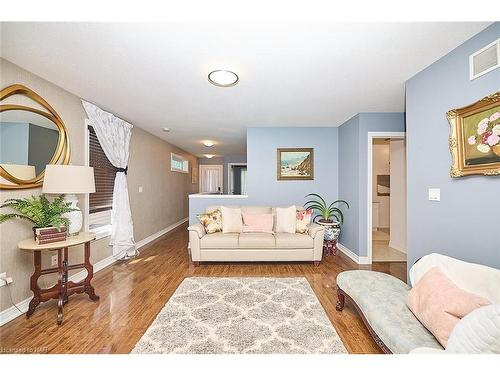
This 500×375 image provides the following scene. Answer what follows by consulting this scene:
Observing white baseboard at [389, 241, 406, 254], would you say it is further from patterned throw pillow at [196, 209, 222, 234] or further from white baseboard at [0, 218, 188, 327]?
white baseboard at [0, 218, 188, 327]

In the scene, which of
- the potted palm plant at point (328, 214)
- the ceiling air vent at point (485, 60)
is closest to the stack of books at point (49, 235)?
the potted palm plant at point (328, 214)

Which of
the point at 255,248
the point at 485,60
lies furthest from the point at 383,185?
the point at 485,60

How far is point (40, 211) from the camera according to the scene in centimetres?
207

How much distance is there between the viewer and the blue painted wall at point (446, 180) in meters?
1.59

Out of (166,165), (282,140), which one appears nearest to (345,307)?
(282,140)

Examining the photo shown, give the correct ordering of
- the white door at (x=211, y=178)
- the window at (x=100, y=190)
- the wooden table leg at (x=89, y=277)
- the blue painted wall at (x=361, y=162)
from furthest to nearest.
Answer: the white door at (x=211, y=178) → the blue painted wall at (x=361, y=162) → the window at (x=100, y=190) → the wooden table leg at (x=89, y=277)

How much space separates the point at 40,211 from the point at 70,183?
0.36 m

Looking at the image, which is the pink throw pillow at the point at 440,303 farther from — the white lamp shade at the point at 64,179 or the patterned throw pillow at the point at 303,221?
the white lamp shade at the point at 64,179

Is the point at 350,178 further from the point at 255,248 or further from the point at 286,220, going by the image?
the point at 255,248

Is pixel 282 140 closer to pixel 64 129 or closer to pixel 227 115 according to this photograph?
pixel 227 115

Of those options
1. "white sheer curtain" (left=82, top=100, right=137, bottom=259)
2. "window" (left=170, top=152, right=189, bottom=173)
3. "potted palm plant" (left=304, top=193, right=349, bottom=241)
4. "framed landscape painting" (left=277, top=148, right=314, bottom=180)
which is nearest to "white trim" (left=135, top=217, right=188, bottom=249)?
"white sheer curtain" (left=82, top=100, right=137, bottom=259)

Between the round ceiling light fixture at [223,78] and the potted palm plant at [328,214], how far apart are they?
2703mm

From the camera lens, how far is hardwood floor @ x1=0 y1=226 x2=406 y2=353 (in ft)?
5.52

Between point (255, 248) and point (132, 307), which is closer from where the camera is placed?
point (132, 307)
